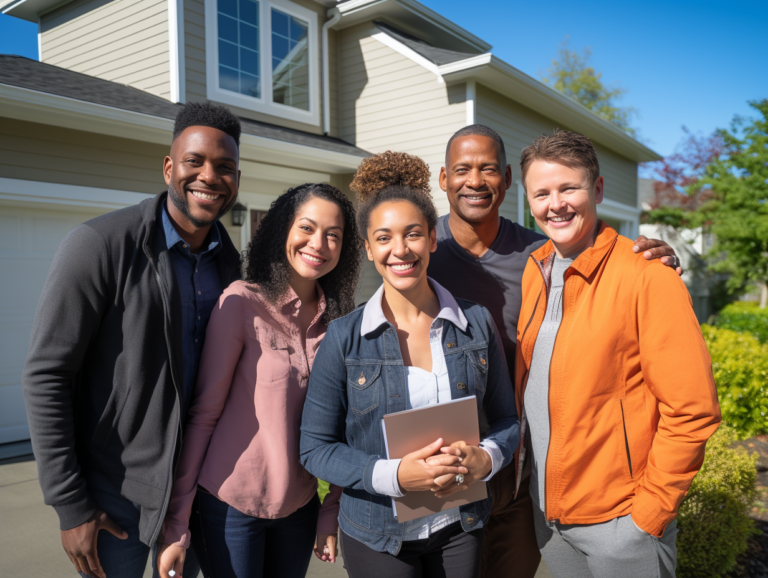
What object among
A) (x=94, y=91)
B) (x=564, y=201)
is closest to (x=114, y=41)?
(x=94, y=91)

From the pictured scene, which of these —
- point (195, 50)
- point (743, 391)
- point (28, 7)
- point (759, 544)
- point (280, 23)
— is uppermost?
point (28, 7)

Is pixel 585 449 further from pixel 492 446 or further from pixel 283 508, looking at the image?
pixel 283 508

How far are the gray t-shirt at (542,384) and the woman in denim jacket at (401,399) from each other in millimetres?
Result: 106

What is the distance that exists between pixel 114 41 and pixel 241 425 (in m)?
8.30

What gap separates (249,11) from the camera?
8.05 metres

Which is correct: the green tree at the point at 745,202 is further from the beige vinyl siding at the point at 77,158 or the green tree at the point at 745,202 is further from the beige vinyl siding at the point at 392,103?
the beige vinyl siding at the point at 77,158

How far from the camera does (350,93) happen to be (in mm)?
9461

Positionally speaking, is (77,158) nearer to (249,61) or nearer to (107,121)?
(107,121)

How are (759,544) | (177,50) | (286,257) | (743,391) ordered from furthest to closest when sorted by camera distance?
(177,50) < (743,391) < (759,544) < (286,257)

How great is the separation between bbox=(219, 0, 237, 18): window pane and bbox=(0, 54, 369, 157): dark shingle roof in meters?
1.57

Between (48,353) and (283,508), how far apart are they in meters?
0.95

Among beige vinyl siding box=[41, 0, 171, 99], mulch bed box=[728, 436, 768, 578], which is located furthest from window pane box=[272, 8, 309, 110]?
mulch bed box=[728, 436, 768, 578]

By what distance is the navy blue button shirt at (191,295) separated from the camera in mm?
1949

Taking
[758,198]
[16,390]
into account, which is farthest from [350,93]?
[758,198]
